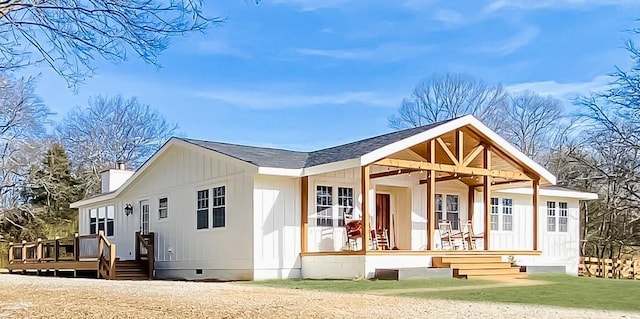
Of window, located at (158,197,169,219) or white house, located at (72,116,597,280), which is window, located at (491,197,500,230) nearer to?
white house, located at (72,116,597,280)

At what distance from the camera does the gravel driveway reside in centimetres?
788

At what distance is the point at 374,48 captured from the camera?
30.8 m

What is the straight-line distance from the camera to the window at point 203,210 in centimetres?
1731

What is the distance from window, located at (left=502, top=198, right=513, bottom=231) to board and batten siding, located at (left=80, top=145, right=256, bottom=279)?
8.76m

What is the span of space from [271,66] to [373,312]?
1949 cm

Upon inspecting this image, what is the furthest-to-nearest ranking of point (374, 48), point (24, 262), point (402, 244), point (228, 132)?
point (228, 132) < point (374, 48) < point (24, 262) < point (402, 244)

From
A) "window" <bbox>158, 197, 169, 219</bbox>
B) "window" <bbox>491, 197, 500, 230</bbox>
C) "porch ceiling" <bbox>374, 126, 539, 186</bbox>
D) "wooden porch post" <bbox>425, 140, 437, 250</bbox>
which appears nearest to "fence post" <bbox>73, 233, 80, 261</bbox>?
"window" <bbox>158, 197, 169, 219</bbox>

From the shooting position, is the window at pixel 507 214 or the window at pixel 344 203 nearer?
the window at pixel 344 203

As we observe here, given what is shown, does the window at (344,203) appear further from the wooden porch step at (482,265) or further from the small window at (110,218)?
the small window at (110,218)

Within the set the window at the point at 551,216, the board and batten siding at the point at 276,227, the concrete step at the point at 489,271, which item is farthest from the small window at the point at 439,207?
the window at the point at 551,216

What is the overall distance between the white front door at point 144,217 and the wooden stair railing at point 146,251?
977 millimetres

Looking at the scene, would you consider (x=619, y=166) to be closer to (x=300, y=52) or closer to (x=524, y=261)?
(x=524, y=261)

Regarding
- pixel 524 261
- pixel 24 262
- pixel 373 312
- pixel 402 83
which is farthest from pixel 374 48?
pixel 373 312

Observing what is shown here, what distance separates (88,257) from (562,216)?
574 inches
